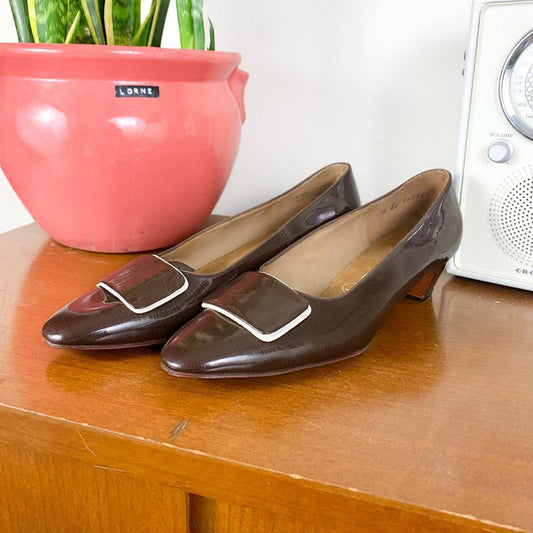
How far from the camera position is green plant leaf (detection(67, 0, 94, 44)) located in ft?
1.73

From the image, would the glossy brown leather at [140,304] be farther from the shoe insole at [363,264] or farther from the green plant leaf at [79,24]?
the green plant leaf at [79,24]

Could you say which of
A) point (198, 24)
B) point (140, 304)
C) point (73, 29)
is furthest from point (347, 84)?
point (140, 304)

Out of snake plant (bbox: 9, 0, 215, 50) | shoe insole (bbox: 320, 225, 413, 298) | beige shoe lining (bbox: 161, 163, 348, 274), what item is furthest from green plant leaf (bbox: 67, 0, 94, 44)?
shoe insole (bbox: 320, 225, 413, 298)

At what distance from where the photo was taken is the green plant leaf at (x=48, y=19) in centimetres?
51

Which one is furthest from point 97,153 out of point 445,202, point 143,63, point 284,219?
point 445,202

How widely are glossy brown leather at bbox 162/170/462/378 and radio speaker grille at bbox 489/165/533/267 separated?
0.06 m

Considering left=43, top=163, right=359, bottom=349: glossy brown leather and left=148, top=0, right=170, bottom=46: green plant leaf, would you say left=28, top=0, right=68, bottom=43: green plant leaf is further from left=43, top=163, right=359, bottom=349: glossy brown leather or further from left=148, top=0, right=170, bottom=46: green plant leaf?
left=43, top=163, right=359, bottom=349: glossy brown leather

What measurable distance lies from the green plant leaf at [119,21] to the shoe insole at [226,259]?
0.22m

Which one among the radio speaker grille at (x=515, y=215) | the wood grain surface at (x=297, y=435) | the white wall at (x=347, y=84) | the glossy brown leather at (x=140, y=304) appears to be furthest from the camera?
the white wall at (x=347, y=84)

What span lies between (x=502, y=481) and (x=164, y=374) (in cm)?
20

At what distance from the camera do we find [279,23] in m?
0.71

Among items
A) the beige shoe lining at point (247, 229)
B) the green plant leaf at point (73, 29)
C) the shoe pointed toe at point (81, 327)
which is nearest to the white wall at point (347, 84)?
the beige shoe lining at point (247, 229)

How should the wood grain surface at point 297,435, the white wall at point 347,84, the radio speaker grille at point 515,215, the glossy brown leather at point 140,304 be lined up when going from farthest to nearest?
1. the white wall at point 347,84
2. the radio speaker grille at point 515,215
3. the glossy brown leather at point 140,304
4. the wood grain surface at point 297,435

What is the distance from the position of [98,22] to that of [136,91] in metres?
0.09
